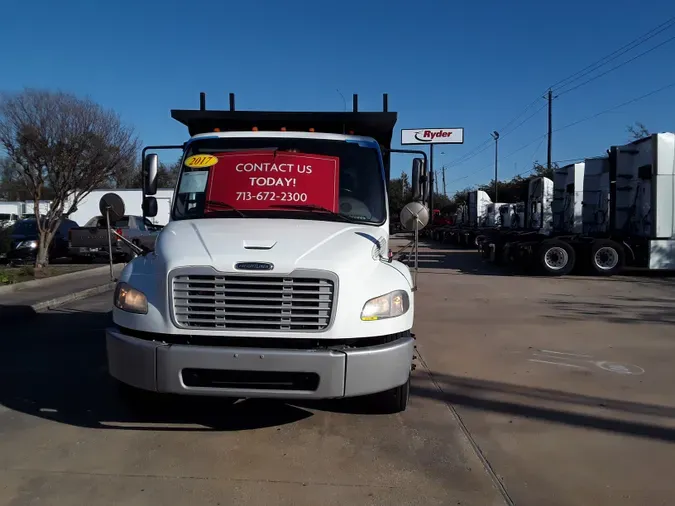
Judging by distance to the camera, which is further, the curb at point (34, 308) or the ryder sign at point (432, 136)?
the ryder sign at point (432, 136)

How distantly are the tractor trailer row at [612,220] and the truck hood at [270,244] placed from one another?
44.2ft

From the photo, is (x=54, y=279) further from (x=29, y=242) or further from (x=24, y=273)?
(x=29, y=242)

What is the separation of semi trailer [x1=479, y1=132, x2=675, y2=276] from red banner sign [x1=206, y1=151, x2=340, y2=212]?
42.9 ft

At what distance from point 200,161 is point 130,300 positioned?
1901mm

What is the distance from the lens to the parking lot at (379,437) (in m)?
3.79

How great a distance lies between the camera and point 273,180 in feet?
18.2

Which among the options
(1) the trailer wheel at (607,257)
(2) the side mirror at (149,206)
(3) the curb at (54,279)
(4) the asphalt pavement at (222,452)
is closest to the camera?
(4) the asphalt pavement at (222,452)

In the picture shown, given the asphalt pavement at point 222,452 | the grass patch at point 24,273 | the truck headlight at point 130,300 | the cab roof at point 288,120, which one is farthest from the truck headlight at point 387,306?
the grass patch at point 24,273

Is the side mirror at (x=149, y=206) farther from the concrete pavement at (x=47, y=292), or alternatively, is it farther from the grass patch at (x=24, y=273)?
the grass patch at (x=24, y=273)

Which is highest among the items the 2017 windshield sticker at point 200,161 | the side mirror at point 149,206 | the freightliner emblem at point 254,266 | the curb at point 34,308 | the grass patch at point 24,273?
the 2017 windshield sticker at point 200,161

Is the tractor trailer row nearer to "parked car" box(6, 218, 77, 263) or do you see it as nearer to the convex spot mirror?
the convex spot mirror

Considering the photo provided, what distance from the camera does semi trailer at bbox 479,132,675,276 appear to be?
16.0 meters

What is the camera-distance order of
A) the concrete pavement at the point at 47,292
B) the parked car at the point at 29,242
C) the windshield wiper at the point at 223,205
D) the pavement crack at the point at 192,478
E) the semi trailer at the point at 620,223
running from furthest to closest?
the parked car at the point at 29,242 → the semi trailer at the point at 620,223 → the concrete pavement at the point at 47,292 → the windshield wiper at the point at 223,205 → the pavement crack at the point at 192,478

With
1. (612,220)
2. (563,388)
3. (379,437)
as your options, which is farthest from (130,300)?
(612,220)
